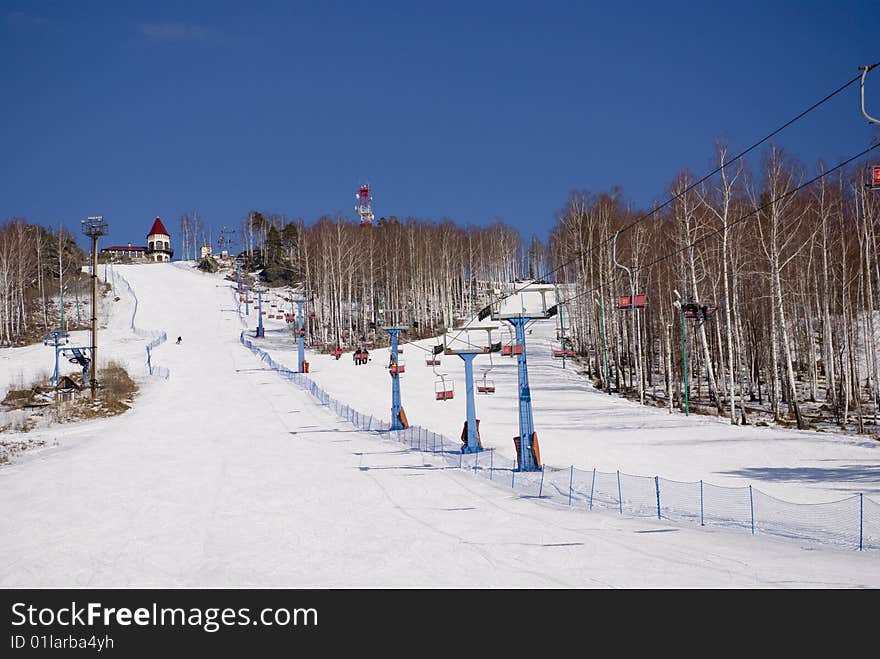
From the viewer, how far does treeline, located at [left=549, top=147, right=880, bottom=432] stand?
34.4 meters

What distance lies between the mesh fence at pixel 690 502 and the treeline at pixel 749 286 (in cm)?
1403

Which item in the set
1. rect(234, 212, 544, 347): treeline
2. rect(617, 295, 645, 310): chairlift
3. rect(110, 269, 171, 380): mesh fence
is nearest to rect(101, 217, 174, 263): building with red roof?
rect(110, 269, 171, 380): mesh fence

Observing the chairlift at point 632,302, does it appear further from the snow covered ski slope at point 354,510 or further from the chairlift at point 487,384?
the chairlift at point 487,384

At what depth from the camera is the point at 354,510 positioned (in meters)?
18.1

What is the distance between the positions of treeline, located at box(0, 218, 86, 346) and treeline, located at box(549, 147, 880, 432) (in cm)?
5115

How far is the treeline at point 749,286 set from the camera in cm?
3441

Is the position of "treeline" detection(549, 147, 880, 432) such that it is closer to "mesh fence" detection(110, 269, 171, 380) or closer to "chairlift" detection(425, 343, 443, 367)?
"chairlift" detection(425, 343, 443, 367)

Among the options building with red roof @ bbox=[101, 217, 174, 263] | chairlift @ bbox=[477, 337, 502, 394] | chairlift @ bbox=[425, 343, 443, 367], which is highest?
building with red roof @ bbox=[101, 217, 174, 263]

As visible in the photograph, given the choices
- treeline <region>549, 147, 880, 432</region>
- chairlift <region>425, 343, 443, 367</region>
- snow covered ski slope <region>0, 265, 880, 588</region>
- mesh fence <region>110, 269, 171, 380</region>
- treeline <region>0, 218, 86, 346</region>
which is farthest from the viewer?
treeline <region>0, 218, 86, 346</region>

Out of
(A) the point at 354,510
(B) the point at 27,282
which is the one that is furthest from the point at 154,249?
(A) the point at 354,510

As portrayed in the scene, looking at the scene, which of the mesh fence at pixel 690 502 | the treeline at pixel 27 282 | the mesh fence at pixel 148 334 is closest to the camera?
the mesh fence at pixel 690 502

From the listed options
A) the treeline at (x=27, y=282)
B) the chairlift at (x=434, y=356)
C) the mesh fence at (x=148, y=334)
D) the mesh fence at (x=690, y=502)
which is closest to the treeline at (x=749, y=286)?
the chairlift at (x=434, y=356)
